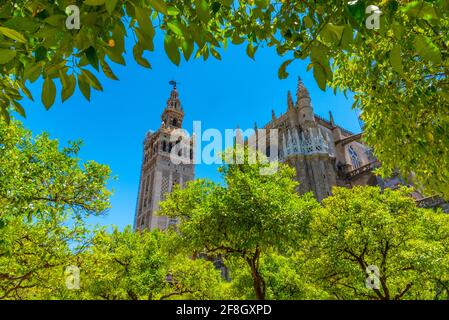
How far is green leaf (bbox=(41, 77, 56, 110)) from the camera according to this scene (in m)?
2.12

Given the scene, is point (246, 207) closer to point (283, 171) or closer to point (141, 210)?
point (283, 171)

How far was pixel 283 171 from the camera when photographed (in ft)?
64.0

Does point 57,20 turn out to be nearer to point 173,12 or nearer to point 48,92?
point 48,92

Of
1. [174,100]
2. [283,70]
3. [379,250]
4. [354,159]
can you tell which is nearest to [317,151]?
[354,159]

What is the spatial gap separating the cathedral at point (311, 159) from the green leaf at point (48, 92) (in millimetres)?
34287

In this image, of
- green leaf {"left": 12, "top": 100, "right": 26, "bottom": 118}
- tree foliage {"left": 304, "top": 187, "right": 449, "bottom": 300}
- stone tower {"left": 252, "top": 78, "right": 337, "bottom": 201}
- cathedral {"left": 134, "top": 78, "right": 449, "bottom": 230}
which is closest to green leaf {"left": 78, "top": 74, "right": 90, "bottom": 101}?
green leaf {"left": 12, "top": 100, "right": 26, "bottom": 118}

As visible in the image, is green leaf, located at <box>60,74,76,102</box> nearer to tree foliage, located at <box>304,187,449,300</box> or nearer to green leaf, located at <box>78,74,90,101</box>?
green leaf, located at <box>78,74,90,101</box>

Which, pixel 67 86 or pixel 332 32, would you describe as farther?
pixel 67 86

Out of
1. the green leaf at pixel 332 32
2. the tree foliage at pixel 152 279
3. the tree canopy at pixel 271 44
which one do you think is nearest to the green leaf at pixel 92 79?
the tree canopy at pixel 271 44

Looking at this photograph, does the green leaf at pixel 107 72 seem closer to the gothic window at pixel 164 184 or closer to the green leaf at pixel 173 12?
the green leaf at pixel 173 12

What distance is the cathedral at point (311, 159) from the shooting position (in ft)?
130

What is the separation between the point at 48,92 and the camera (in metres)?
2.13

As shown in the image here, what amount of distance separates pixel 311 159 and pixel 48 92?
41.2m

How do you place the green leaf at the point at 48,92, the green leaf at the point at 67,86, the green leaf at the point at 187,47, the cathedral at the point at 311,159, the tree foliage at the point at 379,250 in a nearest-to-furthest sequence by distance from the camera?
the green leaf at the point at 48,92 → the green leaf at the point at 67,86 → the green leaf at the point at 187,47 → the tree foliage at the point at 379,250 → the cathedral at the point at 311,159
